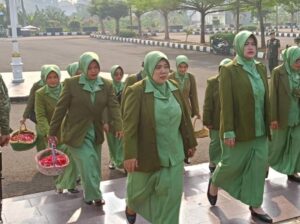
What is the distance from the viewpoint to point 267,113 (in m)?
4.58

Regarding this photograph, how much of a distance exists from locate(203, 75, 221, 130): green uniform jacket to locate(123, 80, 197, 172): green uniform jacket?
6.28ft

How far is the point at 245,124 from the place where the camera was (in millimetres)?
4484

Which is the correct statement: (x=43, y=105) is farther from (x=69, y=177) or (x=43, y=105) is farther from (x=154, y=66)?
(x=154, y=66)

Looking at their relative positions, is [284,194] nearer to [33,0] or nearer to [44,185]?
[44,185]

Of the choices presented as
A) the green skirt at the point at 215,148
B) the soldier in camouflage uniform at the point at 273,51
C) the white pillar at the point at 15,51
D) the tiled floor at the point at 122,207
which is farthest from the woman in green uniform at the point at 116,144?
the soldier in camouflage uniform at the point at 273,51

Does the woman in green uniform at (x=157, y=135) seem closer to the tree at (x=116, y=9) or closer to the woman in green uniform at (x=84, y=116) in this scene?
the woman in green uniform at (x=84, y=116)

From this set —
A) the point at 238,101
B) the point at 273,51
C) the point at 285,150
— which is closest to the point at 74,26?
the point at 273,51

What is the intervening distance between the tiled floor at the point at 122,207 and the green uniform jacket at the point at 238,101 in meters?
0.82

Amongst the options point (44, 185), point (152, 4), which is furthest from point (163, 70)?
point (152, 4)

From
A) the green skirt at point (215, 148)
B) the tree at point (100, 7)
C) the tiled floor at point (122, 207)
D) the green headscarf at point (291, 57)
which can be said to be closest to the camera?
the tiled floor at point (122, 207)

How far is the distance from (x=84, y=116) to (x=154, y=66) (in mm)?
1398

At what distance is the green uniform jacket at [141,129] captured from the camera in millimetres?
3867

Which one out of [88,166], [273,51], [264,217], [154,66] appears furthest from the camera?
[273,51]

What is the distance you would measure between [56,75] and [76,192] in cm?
140
